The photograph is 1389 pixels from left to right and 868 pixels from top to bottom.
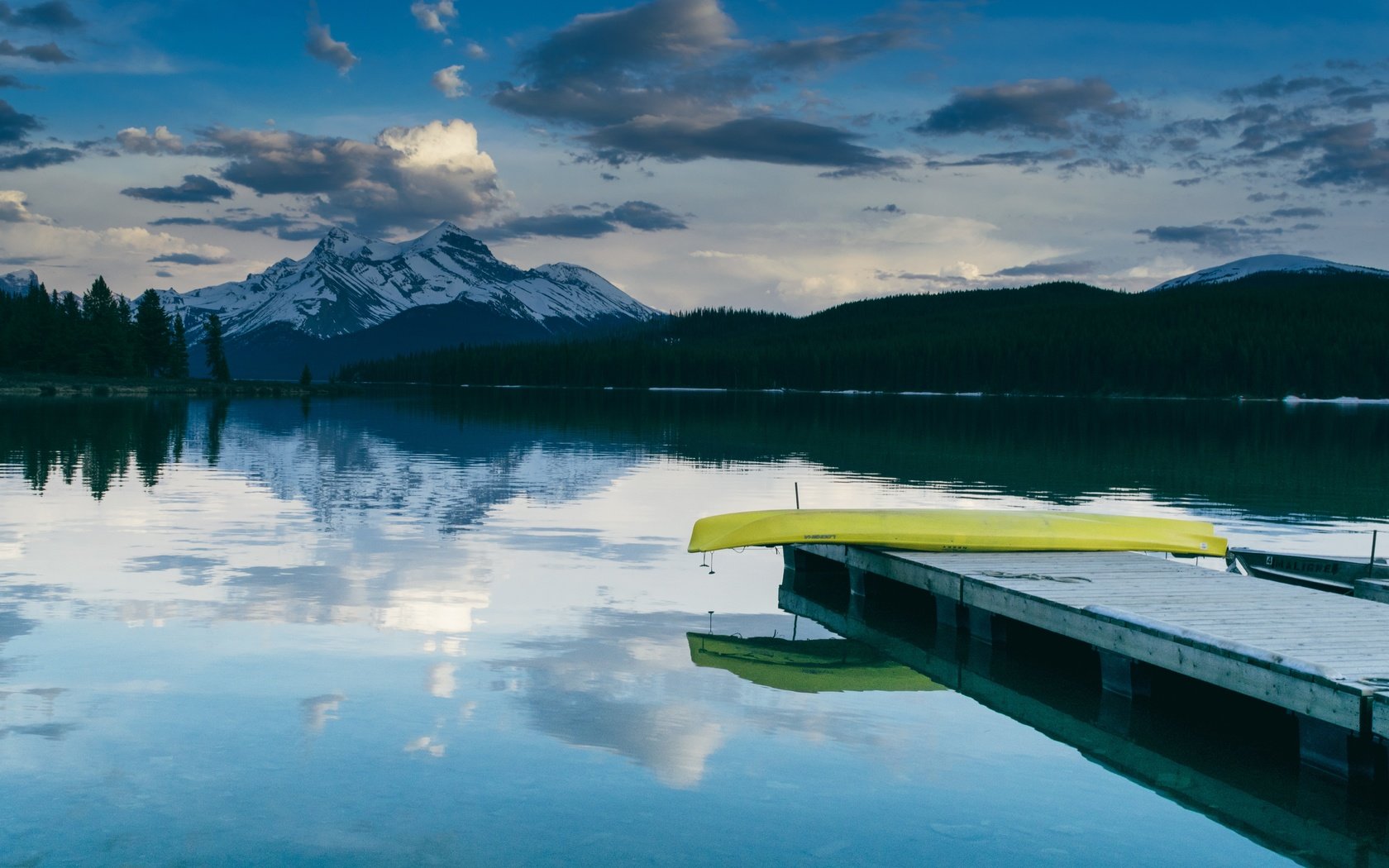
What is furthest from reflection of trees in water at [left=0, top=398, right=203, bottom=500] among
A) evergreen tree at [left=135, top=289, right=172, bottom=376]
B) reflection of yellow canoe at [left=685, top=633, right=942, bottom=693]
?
evergreen tree at [left=135, top=289, right=172, bottom=376]

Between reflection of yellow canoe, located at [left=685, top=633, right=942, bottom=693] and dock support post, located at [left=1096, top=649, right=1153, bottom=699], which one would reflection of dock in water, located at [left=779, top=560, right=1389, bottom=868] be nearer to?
dock support post, located at [left=1096, top=649, right=1153, bottom=699]

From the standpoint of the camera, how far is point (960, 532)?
1878cm

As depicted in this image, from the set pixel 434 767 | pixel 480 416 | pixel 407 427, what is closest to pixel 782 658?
pixel 434 767

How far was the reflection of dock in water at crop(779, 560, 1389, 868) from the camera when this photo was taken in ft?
31.9

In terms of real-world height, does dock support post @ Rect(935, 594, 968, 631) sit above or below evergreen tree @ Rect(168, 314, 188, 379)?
below

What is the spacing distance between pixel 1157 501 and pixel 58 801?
29.3 metres

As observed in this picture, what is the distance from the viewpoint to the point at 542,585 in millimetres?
19031

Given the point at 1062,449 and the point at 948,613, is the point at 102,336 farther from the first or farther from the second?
the point at 948,613

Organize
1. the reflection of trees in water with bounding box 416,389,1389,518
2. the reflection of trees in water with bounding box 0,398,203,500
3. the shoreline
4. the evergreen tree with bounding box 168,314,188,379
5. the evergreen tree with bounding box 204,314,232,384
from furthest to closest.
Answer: the evergreen tree with bounding box 204,314,232,384
the evergreen tree with bounding box 168,314,188,379
the shoreline
the reflection of trees in water with bounding box 416,389,1389,518
the reflection of trees in water with bounding box 0,398,203,500

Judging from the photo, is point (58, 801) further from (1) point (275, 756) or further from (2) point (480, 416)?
(2) point (480, 416)

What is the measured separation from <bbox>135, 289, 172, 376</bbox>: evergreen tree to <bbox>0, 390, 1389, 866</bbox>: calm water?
13091 centimetres

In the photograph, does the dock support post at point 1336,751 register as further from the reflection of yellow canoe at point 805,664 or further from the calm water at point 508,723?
the reflection of yellow canoe at point 805,664

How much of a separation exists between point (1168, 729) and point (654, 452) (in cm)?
3810

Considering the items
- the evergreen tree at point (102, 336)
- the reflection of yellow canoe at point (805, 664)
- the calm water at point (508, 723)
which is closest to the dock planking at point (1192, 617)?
the calm water at point (508, 723)
